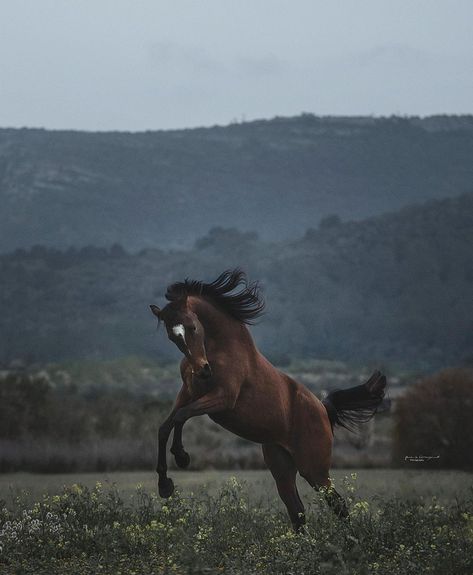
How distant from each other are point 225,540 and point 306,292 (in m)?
65.5

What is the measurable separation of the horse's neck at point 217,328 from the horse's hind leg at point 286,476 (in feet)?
3.41

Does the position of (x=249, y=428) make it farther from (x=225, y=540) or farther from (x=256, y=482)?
(x=256, y=482)

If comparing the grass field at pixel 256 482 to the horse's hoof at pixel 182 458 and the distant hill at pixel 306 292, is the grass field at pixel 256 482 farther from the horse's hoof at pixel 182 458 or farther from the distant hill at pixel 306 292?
the distant hill at pixel 306 292

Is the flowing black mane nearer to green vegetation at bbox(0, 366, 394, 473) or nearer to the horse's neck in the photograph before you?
the horse's neck

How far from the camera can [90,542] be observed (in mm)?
9805

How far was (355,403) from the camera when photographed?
35.9 feet

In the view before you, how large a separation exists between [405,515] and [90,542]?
263 cm

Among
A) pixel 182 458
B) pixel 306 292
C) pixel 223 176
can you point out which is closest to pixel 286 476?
pixel 182 458

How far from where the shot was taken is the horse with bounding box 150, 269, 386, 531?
9.02 meters

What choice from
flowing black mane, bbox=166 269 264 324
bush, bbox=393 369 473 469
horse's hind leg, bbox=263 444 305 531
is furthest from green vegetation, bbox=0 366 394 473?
flowing black mane, bbox=166 269 264 324

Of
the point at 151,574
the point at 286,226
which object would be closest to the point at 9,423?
the point at 151,574

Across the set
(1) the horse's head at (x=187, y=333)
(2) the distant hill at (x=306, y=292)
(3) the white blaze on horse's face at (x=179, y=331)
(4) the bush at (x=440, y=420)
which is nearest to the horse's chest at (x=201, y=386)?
(1) the horse's head at (x=187, y=333)

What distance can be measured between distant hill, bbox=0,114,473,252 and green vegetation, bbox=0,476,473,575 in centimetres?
7738

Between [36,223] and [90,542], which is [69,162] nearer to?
[36,223]
